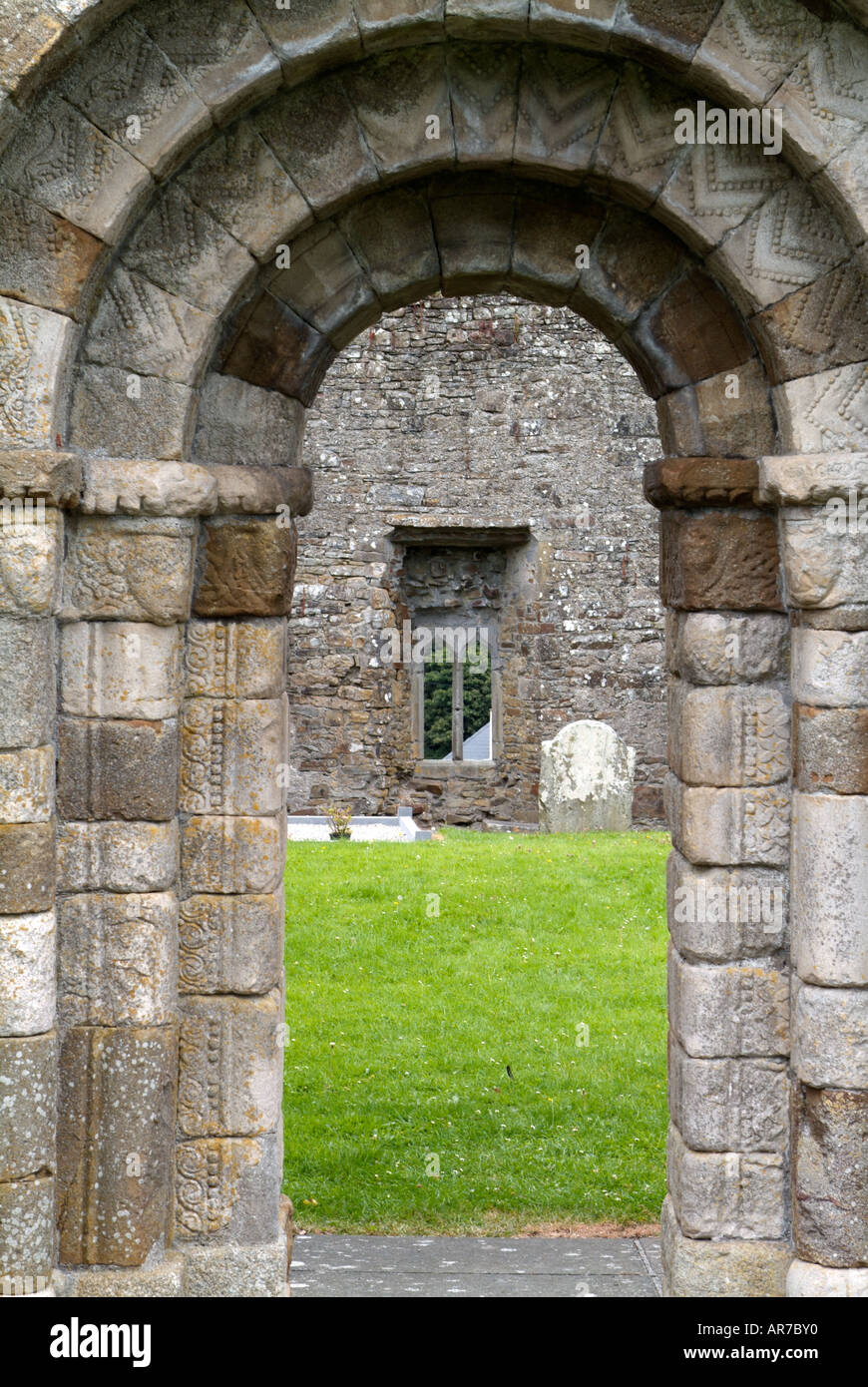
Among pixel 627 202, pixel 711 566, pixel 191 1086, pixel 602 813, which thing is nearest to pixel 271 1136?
pixel 191 1086

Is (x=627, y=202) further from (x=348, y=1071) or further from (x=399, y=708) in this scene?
(x=399, y=708)

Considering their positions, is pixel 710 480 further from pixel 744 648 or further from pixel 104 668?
pixel 104 668

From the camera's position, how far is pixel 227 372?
4590 millimetres

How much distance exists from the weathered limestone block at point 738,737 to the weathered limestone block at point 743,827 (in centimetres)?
5

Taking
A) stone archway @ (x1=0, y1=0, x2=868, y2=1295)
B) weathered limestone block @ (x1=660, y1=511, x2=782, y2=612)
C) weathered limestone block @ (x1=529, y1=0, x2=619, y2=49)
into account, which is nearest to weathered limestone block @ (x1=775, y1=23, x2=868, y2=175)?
stone archway @ (x1=0, y1=0, x2=868, y2=1295)

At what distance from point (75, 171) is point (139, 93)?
30 centimetres

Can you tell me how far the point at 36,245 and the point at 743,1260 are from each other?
383 cm

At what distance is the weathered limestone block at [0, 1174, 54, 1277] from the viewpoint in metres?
4.04

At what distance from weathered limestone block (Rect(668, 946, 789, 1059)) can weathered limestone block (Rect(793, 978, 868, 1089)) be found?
0.22 meters

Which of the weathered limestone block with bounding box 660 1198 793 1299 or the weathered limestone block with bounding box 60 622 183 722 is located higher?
the weathered limestone block with bounding box 60 622 183 722

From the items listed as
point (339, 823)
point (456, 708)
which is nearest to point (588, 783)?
point (456, 708)

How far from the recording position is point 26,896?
4082 mm

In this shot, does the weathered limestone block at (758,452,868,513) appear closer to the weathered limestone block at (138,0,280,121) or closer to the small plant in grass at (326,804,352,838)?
the weathered limestone block at (138,0,280,121)

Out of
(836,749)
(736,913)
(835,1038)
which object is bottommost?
(835,1038)
